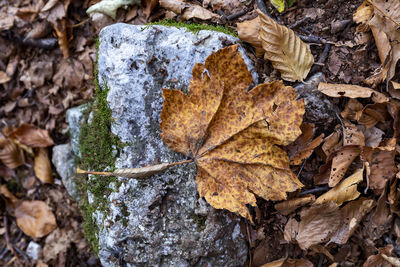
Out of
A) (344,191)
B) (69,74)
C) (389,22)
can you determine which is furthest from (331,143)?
(69,74)

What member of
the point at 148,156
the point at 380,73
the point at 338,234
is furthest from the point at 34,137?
the point at 380,73

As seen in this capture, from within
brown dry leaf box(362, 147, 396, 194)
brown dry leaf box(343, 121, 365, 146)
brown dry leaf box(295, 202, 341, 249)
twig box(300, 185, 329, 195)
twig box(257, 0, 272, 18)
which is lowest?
brown dry leaf box(295, 202, 341, 249)

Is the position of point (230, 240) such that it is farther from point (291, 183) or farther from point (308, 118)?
point (308, 118)

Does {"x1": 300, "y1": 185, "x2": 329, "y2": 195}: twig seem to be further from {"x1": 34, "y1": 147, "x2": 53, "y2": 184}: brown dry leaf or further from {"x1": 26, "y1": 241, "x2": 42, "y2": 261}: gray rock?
{"x1": 26, "y1": 241, "x2": 42, "y2": 261}: gray rock

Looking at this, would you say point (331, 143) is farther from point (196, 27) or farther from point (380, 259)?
Result: point (196, 27)

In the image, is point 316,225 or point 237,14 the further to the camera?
point 237,14

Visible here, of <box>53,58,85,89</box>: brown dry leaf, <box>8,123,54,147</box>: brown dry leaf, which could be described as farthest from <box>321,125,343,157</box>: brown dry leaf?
<box>8,123,54,147</box>: brown dry leaf
